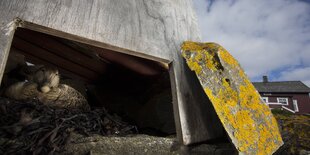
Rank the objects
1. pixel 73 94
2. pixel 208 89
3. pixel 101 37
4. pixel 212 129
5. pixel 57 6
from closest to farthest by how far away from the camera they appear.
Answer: pixel 57 6 → pixel 101 37 → pixel 208 89 → pixel 212 129 → pixel 73 94

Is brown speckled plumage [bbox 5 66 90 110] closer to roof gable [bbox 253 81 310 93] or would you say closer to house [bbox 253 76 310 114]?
house [bbox 253 76 310 114]

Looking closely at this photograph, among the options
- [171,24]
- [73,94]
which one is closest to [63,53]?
[73,94]

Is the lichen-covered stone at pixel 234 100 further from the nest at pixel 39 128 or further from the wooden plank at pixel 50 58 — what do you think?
the wooden plank at pixel 50 58

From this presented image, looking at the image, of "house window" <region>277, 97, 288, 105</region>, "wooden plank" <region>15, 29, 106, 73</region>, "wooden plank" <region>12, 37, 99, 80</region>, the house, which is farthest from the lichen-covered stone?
"house window" <region>277, 97, 288, 105</region>

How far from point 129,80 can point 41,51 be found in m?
1.23

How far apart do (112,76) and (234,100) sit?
73.7 inches

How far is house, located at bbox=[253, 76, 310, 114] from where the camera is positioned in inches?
1066

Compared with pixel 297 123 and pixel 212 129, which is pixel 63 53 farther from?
pixel 297 123

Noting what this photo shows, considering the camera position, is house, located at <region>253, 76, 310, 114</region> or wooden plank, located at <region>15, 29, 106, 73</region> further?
house, located at <region>253, 76, 310, 114</region>

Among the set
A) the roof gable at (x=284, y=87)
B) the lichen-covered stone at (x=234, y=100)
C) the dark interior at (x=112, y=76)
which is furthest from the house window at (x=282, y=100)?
the lichen-covered stone at (x=234, y=100)

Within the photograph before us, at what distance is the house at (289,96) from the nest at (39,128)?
31.8 meters

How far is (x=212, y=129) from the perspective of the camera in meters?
1.82

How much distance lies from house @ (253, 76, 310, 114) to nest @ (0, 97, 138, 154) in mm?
31800

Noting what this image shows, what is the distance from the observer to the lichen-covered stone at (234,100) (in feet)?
4.47
